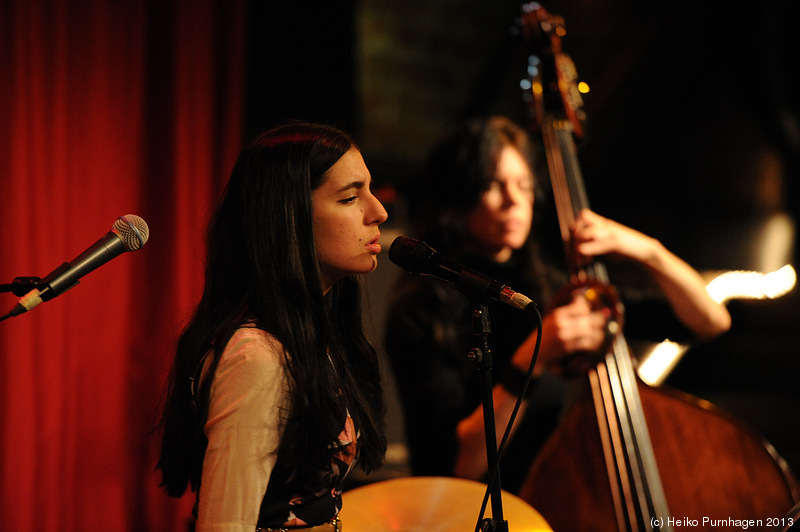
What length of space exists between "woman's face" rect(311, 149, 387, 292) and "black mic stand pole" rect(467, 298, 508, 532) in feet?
0.70

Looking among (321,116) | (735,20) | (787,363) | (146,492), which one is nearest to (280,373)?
(146,492)

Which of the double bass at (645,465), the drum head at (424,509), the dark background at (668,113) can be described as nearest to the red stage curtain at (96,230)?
the drum head at (424,509)

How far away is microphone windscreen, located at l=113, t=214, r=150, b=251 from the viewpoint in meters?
0.99

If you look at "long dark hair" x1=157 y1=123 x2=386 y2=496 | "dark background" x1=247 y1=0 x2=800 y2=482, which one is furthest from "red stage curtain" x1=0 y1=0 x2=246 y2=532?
"dark background" x1=247 y1=0 x2=800 y2=482

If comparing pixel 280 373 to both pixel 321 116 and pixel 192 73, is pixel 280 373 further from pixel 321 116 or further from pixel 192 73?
pixel 321 116

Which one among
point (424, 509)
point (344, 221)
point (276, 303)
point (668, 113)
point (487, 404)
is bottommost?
point (424, 509)

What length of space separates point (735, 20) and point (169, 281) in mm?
3214

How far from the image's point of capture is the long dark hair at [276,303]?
1.05 metres

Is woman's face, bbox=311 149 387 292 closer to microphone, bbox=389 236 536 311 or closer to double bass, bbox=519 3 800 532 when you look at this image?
microphone, bbox=389 236 536 311

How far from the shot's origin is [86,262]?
937 millimetres

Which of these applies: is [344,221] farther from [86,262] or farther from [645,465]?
[645,465]

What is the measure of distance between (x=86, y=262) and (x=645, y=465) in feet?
3.87

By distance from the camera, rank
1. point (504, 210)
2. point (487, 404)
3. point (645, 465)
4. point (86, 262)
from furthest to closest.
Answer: point (504, 210), point (645, 465), point (487, 404), point (86, 262)

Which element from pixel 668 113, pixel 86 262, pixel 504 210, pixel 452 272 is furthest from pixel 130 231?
pixel 668 113
